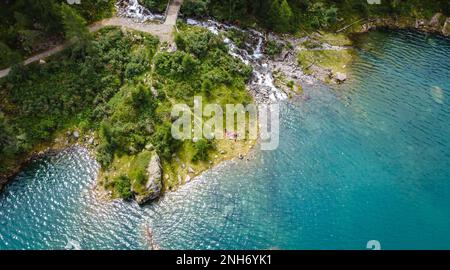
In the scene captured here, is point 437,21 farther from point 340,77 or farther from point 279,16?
point 279,16

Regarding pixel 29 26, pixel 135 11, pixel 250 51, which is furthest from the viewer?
pixel 250 51

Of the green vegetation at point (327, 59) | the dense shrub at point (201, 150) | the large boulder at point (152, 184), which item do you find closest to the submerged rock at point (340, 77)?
the green vegetation at point (327, 59)

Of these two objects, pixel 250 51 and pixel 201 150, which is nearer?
pixel 201 150

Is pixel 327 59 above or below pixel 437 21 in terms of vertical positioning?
below

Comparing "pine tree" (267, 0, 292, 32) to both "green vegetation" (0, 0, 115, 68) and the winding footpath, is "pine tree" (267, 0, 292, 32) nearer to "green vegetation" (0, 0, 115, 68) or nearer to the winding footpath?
the winding footpath

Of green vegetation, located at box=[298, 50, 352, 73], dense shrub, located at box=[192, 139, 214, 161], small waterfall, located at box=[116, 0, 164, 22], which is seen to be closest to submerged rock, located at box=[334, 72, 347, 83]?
green vegetation, located at box=[298, 50, 352, 73]

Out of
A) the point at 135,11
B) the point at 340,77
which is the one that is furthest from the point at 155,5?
the point at 340,77
